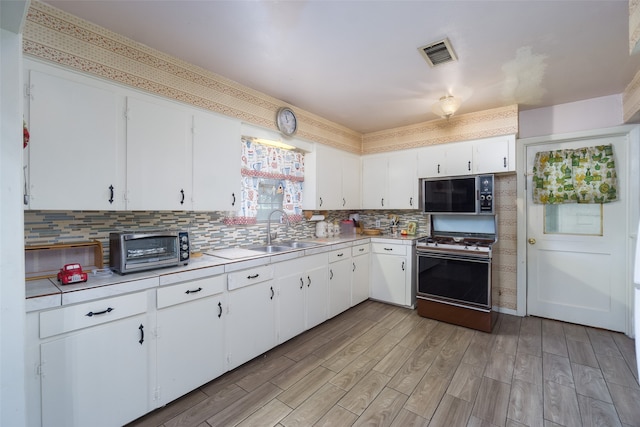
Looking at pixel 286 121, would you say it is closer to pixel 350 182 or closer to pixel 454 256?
pixel 350 182

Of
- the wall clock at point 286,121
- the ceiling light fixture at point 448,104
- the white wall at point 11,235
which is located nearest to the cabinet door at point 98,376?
the white wall at point 11,235

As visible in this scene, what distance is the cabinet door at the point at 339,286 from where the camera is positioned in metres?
3.21

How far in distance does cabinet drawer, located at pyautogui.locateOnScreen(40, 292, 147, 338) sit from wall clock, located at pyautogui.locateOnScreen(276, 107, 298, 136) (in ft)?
6.67

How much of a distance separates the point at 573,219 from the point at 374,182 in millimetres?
2379

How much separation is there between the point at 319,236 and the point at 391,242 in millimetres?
972

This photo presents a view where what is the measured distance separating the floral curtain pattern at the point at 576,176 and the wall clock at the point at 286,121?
2914 millimetres

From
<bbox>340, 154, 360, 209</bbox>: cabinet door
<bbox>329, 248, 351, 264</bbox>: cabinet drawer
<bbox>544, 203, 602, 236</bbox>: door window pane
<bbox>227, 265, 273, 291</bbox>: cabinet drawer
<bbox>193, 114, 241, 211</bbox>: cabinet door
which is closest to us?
<bbox>227, 265, 273, 291</bbox>: cabinet drawer

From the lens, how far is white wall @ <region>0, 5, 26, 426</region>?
961 millimetres

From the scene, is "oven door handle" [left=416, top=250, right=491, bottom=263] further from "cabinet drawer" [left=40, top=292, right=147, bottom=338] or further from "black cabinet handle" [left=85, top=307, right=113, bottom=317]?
"black cabinet handle" [left=85, top=307, right=113, bottom=317]

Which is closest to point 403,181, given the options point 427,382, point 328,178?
point 328,178

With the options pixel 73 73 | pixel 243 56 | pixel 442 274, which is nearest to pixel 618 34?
pixel 442 274

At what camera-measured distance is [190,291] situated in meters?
1.91

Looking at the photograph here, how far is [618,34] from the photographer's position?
189 cm

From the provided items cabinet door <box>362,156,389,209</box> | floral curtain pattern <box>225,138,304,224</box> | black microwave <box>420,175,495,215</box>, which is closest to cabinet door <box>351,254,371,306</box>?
cabinet door <box>362,156,389,209</box>
